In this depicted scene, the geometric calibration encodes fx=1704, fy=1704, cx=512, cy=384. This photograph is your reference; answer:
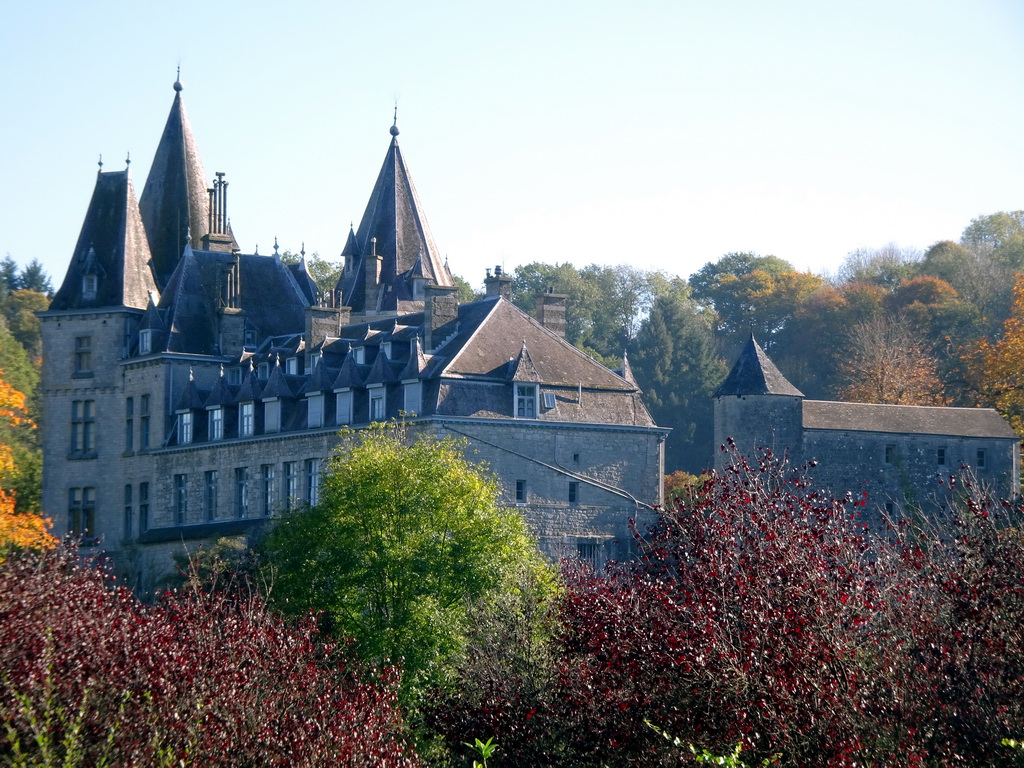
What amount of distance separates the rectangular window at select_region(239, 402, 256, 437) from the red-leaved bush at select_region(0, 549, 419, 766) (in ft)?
105

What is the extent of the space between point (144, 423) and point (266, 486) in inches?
312

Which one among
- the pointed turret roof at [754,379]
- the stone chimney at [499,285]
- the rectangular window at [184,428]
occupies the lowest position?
the rectangular window at [184,428]

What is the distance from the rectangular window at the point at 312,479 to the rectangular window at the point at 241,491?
3.22m

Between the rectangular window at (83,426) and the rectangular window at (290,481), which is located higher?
the rectangular window at (83,426)

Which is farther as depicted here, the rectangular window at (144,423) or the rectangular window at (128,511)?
the rectangular window at (128,511)

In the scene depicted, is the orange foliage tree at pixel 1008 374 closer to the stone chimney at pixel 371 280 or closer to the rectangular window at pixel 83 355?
the stone chimney at pixel 371 280

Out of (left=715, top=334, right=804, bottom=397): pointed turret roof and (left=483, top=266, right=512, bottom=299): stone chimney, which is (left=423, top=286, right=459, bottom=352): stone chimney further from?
(left=715, top=334, right=804, bottom=397): pointed turret roof

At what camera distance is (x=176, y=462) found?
56875mm

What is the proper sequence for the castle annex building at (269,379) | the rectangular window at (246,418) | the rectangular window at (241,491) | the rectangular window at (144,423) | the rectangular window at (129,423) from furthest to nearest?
the rectangular window at (129,423), the rectangular window at (144,423), the rectangular window at (246,418), the rectangular window at (241,491), the castle annex building at (269,379)

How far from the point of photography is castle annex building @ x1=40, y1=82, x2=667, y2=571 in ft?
159

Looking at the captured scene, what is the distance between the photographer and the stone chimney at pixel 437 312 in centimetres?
5050

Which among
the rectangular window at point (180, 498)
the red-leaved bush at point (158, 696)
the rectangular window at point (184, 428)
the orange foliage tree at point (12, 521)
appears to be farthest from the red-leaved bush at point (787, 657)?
the rectangular window at point (184, 428)

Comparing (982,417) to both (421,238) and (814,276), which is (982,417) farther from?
(814,276)

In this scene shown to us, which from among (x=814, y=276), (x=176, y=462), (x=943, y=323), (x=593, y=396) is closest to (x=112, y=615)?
(x=593, y=396)
